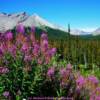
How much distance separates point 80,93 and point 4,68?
5.11 ft

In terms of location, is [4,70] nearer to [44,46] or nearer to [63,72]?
[44,46]

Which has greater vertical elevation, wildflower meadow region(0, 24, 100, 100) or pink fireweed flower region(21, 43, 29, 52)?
pink fireweed flower region(21, 43, 29, 52)

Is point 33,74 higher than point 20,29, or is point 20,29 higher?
point 20,29

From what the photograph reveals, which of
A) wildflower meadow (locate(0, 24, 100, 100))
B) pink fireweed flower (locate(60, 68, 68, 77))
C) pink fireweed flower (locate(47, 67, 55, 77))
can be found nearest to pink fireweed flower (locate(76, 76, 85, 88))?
wildflower meadow (locate(0, 24, 100, 100))

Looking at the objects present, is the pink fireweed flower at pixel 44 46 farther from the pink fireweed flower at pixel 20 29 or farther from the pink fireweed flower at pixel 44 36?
the pink fireweed flower at pixel 20 29

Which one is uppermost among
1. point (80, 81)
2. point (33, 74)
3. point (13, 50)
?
point (13, 50)

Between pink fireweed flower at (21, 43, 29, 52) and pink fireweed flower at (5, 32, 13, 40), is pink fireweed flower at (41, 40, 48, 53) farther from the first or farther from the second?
pink fireweed flower at (5, 32, 13, 40)

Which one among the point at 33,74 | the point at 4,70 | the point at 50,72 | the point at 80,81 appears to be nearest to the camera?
the point at 4,70

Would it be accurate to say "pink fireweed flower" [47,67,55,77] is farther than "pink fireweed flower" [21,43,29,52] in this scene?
Yes

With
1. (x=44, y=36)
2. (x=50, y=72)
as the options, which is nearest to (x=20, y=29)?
(x=44, y=36)

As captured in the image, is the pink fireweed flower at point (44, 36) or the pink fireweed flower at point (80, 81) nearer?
the pink fireweed flower at point (44, 36)

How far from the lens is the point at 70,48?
328ft

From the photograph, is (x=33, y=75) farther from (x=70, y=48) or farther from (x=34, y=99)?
(x=70, y=48)

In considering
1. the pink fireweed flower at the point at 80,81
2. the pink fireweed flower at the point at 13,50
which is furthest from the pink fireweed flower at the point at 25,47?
the pink fireweed flower at the point at 80,81
